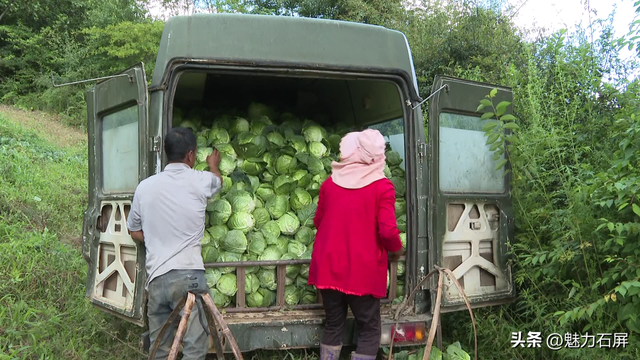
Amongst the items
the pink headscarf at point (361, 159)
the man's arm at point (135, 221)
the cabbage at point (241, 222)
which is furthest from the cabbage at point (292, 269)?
the man's arm at point (135, 221)

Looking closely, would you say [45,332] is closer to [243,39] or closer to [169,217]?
[169,217]

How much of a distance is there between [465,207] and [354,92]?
6.10ft

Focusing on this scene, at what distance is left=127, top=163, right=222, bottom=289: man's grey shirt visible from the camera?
9.17 ft

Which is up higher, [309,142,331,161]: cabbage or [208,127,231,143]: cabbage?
[208,127,231,143]: cabbage

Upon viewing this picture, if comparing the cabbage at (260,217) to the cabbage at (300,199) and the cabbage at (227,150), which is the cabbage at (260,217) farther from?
the cabbage at (227,150)

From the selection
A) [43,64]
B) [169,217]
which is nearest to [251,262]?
[169,217]

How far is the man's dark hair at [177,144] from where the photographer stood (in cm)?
287

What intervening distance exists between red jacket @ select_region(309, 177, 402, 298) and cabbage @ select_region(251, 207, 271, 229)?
34.8 inches

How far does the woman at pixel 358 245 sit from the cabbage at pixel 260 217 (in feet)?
2.84

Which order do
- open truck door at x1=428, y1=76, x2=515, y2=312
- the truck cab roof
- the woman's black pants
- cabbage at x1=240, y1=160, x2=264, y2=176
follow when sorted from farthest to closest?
cabbage at x1=240, y1=160, x2=264, y2=176
open truck door at x1=428, y1=76, x2=515, y2=312
the woman's black pants
the truck cab roof

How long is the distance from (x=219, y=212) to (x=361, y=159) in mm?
1238

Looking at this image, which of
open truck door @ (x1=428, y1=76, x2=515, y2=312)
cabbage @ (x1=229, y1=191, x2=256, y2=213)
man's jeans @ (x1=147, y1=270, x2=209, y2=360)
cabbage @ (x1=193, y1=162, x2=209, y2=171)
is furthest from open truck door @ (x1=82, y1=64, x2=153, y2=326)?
open truck door @ (x1=428, y1=76, x2=515, y2=312)

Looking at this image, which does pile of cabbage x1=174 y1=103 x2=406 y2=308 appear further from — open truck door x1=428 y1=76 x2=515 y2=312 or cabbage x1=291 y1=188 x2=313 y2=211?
open truck door x1=428 y1=76 x2=515 y2=312

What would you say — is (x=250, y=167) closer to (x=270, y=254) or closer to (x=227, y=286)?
(x=270, y=254)
